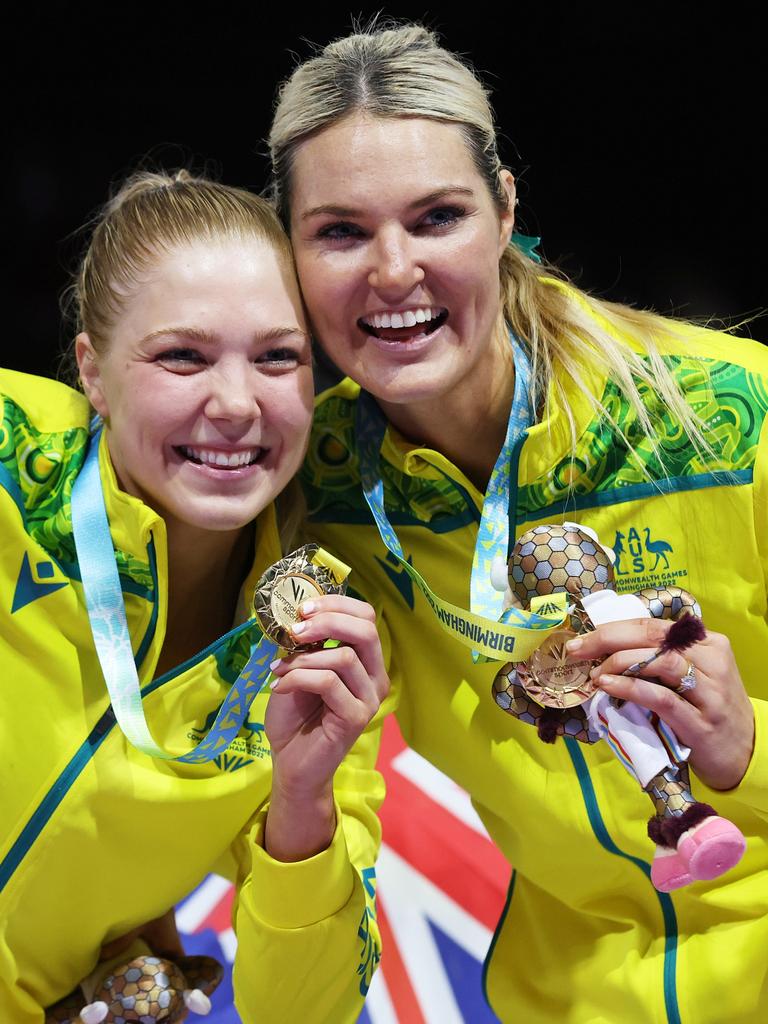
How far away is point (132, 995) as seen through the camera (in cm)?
216

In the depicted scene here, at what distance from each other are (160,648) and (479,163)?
97cm

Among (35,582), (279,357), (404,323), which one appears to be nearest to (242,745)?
(35,582)

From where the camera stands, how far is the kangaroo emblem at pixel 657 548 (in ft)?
6.75

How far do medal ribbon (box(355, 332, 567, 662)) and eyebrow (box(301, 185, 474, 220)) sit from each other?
11.5 inches

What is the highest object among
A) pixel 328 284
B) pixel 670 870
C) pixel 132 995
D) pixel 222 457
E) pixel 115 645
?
pixel 328 284

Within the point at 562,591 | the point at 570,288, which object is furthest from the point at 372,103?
the point at 562,591

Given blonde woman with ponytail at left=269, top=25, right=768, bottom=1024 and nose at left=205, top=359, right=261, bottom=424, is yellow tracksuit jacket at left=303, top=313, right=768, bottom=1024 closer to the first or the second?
blonde woman with ponytail at left=269, top=25, right=768, bottom=1024

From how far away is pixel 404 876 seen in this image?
10.3ft

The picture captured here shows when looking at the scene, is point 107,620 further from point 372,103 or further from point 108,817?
point 372,103

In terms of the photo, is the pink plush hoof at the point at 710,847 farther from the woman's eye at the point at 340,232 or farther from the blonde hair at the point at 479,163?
the woman's eye at the point at 340,232

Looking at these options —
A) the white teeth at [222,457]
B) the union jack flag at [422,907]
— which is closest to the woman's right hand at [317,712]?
the white teeth at [222,457]

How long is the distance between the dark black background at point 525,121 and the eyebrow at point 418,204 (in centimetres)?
185

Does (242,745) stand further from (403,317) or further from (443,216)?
(443,216)

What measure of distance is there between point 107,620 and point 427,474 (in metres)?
0.59
